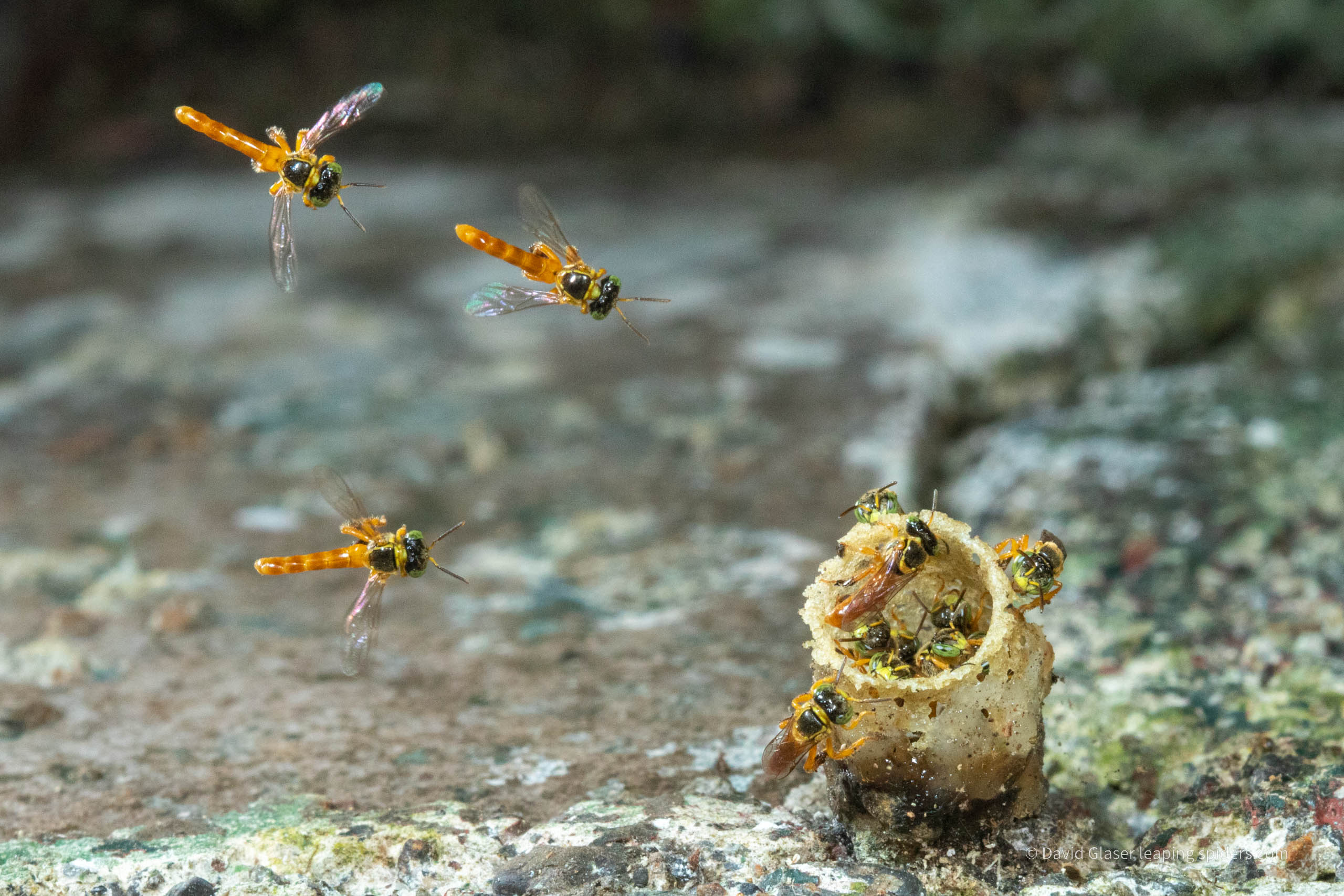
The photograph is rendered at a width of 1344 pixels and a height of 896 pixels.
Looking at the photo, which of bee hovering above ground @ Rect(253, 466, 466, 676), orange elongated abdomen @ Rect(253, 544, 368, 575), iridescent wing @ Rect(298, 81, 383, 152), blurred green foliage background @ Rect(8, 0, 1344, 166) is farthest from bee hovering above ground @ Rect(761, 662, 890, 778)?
blurred green foliage background @ Rect(8, 0, 1344, 166)

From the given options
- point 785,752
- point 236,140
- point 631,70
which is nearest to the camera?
point 236,140

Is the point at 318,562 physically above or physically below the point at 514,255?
below

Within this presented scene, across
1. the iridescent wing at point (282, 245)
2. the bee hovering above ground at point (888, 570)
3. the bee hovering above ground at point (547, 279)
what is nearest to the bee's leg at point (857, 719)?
the bee hovering above ground at point (888, 570)

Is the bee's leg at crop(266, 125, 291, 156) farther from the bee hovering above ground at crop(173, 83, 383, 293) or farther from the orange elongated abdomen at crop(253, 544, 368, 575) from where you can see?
the orange elongated abdomen at crop(253, 544, 368, 575)

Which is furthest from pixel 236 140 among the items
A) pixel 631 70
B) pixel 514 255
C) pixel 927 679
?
pixel 631 70

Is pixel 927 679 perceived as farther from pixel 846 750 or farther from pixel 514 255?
pixel 514 255

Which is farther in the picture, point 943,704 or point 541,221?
point 541,221

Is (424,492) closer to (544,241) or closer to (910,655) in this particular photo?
(544,241)
